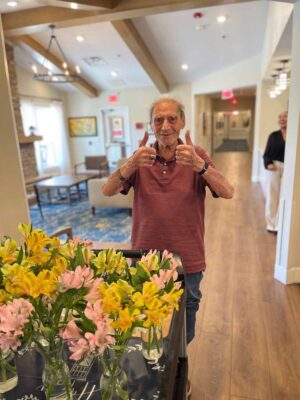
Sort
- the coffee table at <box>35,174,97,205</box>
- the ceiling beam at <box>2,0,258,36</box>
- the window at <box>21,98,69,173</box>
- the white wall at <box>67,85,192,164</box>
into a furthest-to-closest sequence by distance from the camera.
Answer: the white wall at <box>67,85,192,164</box>
the window at <box>21,98,69,173</box>
the coffee table at <box>35,174,97,205</box>
the ceiling beam at <box>2,0,258,36</box>

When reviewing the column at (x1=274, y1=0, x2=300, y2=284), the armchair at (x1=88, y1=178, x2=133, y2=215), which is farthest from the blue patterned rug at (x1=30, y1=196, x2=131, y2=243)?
the column at (x1=274, y1=0, x2=300, y2=284)

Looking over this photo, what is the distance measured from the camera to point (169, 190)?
1.37 m

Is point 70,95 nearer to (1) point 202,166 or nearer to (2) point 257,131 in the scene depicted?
(2) point 257,131

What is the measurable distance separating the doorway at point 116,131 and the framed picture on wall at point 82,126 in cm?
37

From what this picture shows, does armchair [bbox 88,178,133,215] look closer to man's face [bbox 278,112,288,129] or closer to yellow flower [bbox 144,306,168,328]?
man's face [bbox 278,112,288,129]

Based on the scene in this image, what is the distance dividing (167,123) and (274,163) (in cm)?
281

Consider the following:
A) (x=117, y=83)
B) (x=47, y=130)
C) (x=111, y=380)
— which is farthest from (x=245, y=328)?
(x=47, y=130)

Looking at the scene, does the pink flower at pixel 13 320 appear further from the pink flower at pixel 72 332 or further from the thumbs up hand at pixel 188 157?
the thumbs up hand at pixel 188 157

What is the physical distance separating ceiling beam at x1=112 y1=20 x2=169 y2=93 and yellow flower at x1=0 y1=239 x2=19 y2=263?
4.98 metres

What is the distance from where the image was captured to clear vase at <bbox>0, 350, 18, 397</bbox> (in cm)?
75

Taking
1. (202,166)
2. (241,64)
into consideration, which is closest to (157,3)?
(202,166)

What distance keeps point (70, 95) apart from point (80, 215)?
18.6 ft

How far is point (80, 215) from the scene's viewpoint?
5594 mm

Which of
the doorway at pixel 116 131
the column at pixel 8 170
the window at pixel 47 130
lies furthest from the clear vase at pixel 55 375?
the doorway at pixel 116 131
